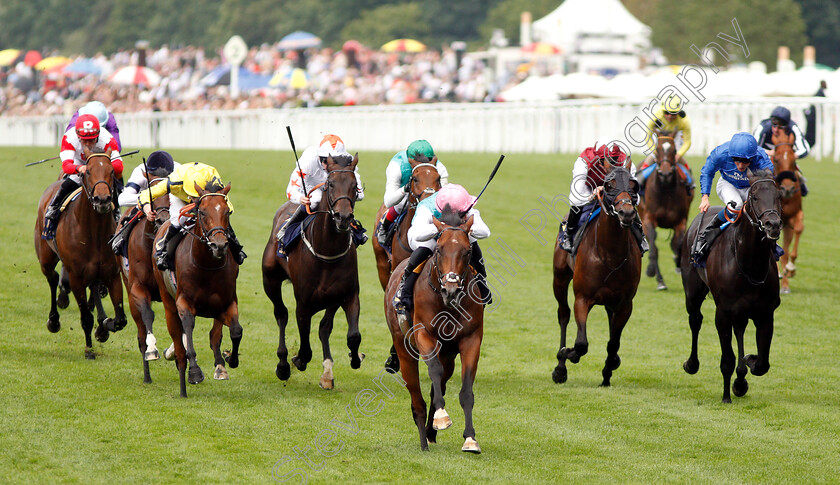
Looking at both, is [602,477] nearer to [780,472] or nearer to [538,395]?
[780,472]

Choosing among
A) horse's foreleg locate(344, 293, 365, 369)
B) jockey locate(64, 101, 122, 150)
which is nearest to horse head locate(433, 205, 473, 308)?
horse's foreleg locate(344, 293, 365, 369)

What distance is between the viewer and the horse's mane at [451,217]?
7.46 metres

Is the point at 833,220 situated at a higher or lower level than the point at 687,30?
lower

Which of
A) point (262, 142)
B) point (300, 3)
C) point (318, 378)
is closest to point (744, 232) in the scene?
point (318, 378)

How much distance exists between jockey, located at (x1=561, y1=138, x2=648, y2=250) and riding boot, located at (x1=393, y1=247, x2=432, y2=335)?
2.46 metres

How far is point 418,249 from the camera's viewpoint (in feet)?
26.2

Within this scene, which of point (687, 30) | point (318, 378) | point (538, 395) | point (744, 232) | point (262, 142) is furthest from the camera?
point (687, 30)

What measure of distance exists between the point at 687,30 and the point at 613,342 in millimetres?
35244

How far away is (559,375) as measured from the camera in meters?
10.3

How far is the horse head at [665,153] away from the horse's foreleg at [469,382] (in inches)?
305

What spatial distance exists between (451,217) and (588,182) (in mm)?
3089

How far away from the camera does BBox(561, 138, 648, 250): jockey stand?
10016mm

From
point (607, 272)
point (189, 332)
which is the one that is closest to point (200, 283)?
point (189, 332)

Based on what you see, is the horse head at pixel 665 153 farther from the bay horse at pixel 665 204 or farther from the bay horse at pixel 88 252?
the bay horse at pixel 88 252
